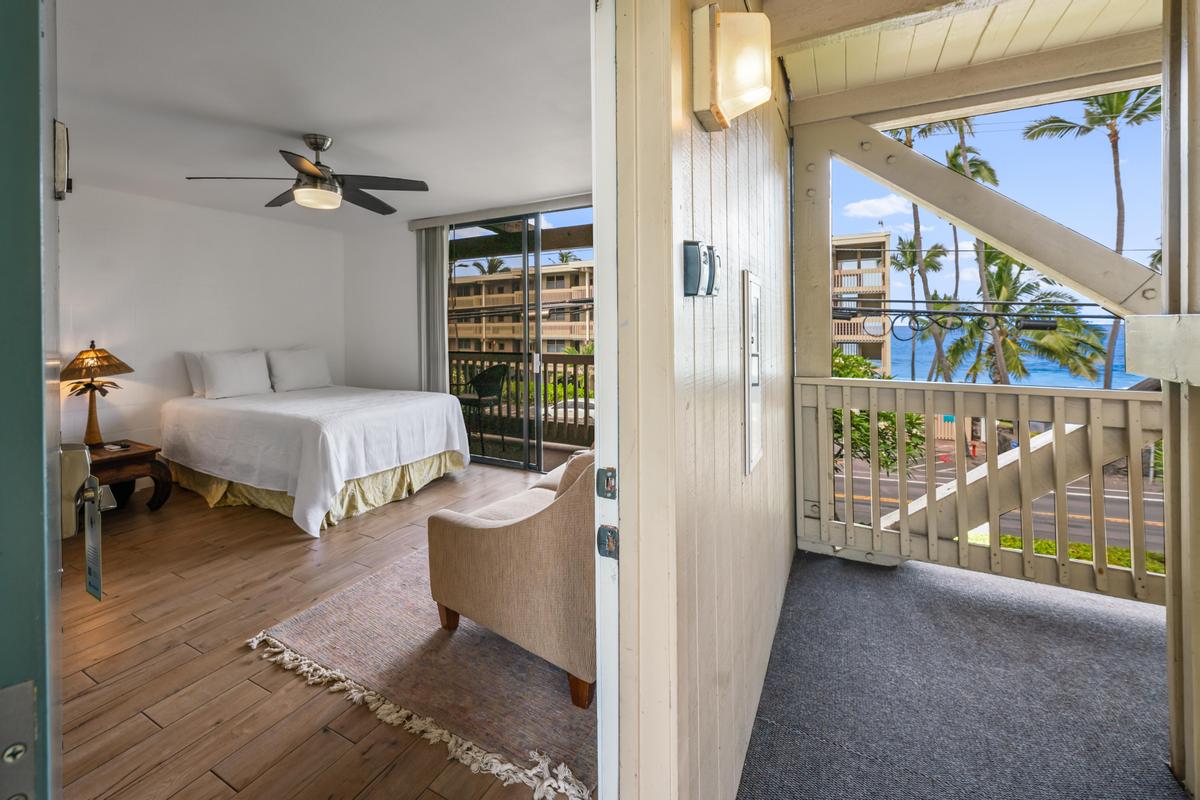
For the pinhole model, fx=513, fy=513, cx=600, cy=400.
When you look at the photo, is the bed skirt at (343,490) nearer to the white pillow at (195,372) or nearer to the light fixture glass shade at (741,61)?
the white pillow at (195,372)

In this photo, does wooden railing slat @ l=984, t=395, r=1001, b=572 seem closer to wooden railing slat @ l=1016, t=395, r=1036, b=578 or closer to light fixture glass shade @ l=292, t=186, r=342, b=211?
wooden railing slat @ l=1016, t=395, r=1036, b=578

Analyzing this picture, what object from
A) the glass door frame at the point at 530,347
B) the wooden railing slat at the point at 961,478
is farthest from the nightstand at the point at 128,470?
the wooden railing slat at the point at 961,478

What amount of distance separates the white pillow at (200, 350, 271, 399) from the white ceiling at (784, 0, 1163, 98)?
4694mm

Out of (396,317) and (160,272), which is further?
(396,317)

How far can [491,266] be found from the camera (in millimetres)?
5148

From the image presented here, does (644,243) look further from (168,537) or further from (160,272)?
(160,272)

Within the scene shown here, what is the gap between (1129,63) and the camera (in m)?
2.15

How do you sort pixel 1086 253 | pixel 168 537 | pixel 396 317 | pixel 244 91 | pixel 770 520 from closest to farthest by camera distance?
pixel 770 520
pixel 1086 253
pixel 244 91
pixel 168 537
pixel 396 317

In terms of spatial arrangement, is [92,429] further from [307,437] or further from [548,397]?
[548,397]

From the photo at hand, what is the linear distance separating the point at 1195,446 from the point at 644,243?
4.91 ft

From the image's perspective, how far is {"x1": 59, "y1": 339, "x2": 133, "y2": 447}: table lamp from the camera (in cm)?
356

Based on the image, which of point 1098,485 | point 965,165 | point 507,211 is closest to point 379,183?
point 507,211

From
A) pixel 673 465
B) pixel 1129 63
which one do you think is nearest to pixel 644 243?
pixel 673 465

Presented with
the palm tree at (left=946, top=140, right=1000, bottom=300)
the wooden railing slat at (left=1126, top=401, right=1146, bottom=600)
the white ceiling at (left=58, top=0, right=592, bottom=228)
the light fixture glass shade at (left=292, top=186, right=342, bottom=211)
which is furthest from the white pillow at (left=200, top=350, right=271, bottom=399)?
the wooden railing slat at (left=1126, top=401, right=1146, bottom=600)
